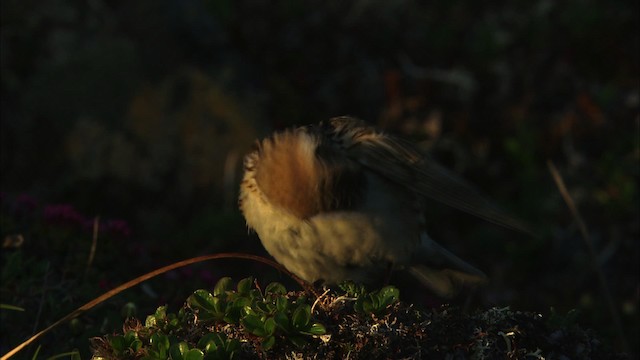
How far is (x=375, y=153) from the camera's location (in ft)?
15.8

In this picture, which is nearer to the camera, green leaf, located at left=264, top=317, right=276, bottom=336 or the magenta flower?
green leaf, located at left=264, top=317, right=276, bottom=336

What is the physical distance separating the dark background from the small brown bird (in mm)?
1481

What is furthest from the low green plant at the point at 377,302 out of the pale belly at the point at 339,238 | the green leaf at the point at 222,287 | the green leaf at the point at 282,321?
the pale belly at the point at 339,238

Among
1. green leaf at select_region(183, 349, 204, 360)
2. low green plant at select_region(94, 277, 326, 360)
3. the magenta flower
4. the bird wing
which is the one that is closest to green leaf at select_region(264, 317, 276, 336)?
low green plant at select_region(94, 277, 326, 360)

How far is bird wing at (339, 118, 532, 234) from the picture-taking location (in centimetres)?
477

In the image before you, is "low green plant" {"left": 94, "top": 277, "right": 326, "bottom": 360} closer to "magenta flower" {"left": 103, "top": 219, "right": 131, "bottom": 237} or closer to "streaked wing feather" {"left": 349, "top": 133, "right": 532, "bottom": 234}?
"streaked wing feather" {"left": 349, "top": 133, "right": 532, "bottom": 234}

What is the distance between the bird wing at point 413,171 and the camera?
4766 mm

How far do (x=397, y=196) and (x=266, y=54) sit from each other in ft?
15.7

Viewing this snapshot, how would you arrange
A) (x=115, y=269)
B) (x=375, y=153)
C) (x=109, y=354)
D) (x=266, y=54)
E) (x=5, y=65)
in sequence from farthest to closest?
(x=266, y=54), (x=5, y=65), (x=115, y=269), (x=375, y=153), (x=109, y=354)

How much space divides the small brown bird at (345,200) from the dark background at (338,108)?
1.48m

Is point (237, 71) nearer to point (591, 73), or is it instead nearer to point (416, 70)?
point (416, 70)

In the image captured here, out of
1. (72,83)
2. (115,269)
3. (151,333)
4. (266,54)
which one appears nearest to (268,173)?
(115,269)

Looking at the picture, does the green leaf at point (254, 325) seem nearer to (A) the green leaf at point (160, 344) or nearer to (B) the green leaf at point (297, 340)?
(B) the green leaf at point (297, 340)

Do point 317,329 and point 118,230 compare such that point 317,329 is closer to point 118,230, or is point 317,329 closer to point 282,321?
point 282,321
